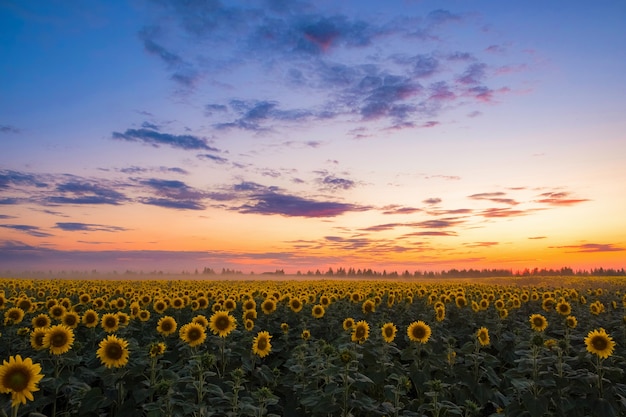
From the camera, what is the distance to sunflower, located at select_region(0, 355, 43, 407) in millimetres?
6188

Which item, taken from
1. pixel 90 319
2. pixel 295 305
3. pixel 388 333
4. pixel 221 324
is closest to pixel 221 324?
pixel 221 324

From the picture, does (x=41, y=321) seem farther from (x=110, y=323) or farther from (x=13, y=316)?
(x=110, y=323)

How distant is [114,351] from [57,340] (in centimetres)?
139

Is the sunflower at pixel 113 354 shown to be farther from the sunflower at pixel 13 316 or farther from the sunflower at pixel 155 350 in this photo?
the sunflower at pixel 13 316

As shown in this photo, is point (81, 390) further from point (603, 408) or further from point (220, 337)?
point (603, 408)

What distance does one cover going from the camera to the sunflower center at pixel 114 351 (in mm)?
8594

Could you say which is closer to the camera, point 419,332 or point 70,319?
point 419,332

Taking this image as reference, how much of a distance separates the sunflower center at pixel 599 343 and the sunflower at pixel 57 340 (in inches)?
414

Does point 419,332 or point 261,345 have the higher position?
point 419,332

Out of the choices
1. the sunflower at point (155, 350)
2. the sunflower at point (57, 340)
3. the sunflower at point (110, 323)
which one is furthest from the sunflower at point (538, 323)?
the sunflower at point (57, 340)

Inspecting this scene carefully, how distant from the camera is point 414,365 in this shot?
997 cm

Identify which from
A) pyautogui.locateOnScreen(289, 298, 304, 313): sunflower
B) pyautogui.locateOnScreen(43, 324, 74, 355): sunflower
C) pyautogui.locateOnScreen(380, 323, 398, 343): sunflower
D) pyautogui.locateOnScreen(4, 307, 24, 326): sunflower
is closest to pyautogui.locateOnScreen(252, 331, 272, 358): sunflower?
pyautogui.locateOnScreen(380, 323, 398, 343): sunflower

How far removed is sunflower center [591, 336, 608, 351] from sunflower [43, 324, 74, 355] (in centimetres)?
1051

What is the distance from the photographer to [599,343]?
899cm
